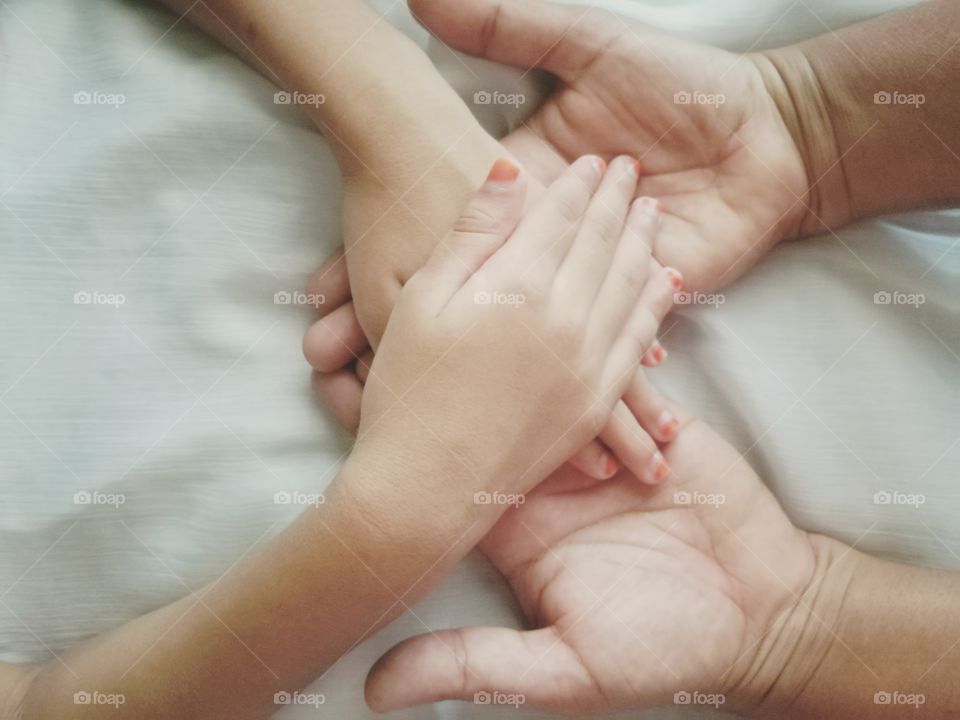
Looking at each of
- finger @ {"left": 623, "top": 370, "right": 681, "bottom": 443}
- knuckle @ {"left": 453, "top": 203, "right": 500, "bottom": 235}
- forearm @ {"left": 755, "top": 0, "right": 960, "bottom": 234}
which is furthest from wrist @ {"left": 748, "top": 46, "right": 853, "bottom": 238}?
knuckle @ {"left": 453, "top": 203, "right": 500, "bottom": 235}

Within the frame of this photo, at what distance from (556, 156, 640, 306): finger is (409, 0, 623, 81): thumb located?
0.16 meters

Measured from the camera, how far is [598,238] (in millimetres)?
856

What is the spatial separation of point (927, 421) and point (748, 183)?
35 cm

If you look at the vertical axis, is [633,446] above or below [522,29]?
below

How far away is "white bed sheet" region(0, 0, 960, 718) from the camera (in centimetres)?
84

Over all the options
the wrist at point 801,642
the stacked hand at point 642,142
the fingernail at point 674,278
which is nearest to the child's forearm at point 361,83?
the stacked hand at point 642,142

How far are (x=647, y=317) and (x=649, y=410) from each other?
0.11 m

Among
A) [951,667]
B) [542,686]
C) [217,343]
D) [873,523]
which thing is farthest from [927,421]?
[217,343]

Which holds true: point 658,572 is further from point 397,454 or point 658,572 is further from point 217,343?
point 217,343

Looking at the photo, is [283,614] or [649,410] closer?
[283,614]

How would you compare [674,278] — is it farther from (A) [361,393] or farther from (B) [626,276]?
(A) [361,393]

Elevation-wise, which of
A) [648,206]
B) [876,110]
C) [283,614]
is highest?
[876,110]

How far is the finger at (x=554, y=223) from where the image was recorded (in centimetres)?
81

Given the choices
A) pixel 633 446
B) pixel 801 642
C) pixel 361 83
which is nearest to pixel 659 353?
pixel 633 446
